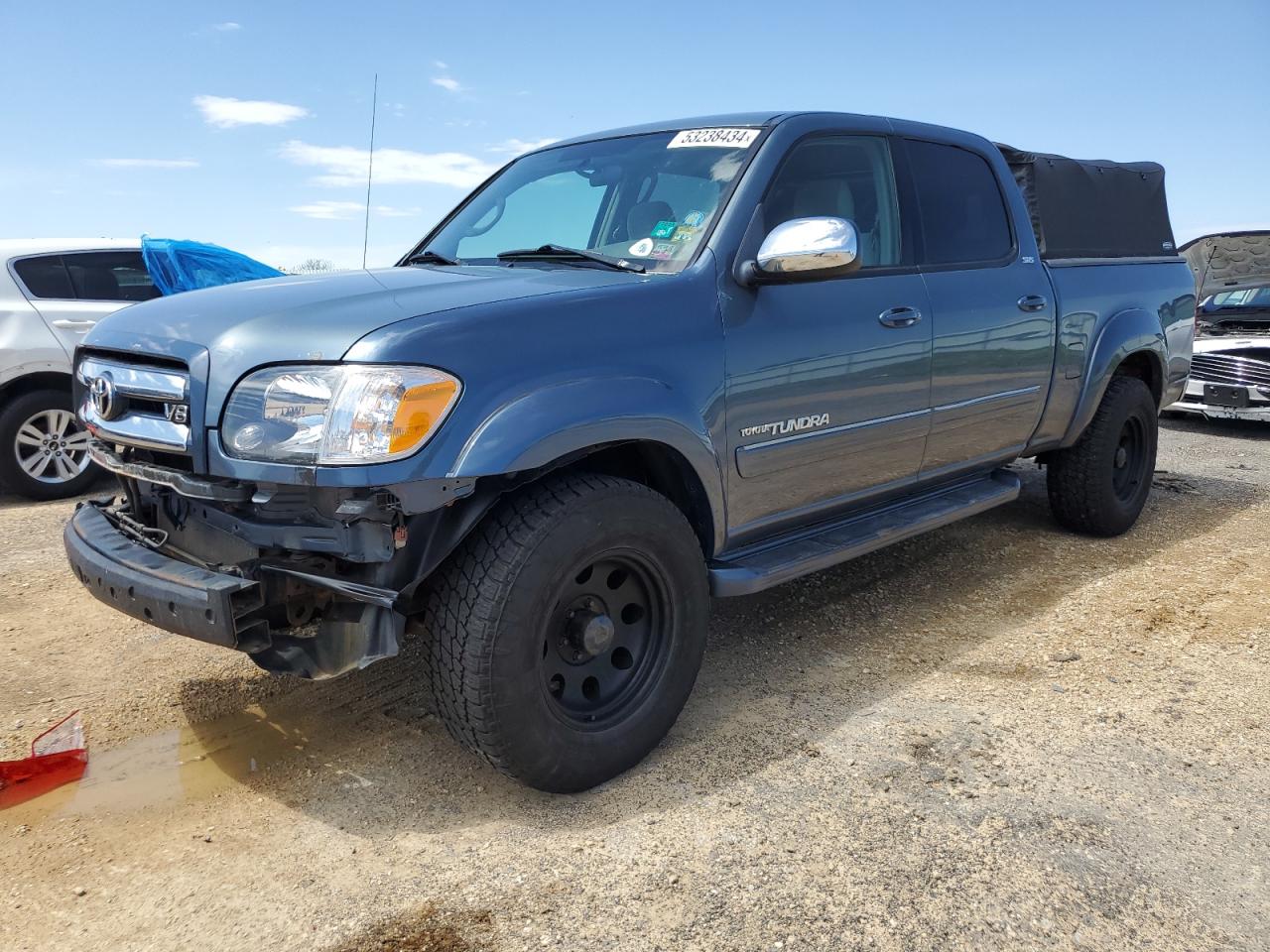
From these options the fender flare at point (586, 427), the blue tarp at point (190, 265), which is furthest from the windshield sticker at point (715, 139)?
the blue tarp at point (190, 265)

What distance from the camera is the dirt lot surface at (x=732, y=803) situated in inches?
89.3

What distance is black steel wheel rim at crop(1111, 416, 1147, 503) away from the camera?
18.1 ft

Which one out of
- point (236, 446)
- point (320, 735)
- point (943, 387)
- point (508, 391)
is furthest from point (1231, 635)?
point (236, 446)

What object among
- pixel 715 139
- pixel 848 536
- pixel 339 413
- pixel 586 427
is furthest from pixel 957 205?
pixel 339 413

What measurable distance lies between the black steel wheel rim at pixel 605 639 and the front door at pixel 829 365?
1.47 feet

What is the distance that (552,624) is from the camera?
275cm

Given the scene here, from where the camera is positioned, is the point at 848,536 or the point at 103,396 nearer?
the point at 103,396

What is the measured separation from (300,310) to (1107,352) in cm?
400

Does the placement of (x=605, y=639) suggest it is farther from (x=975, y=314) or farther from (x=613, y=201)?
(x=975, y=314)

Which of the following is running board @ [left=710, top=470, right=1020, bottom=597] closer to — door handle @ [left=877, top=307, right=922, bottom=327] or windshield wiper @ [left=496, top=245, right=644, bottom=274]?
door handle @ [left=877, top=307, right=922, bottom=327]

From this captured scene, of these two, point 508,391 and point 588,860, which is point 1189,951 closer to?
point 588,860

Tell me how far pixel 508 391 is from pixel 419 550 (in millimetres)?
461

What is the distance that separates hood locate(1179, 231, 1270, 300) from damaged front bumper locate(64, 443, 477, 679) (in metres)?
10.4

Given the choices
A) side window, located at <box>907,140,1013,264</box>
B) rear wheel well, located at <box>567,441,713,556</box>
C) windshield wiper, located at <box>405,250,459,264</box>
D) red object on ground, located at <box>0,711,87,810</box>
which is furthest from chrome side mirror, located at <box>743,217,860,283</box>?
red object on ground, located at <box>0,711,87,810</box>
